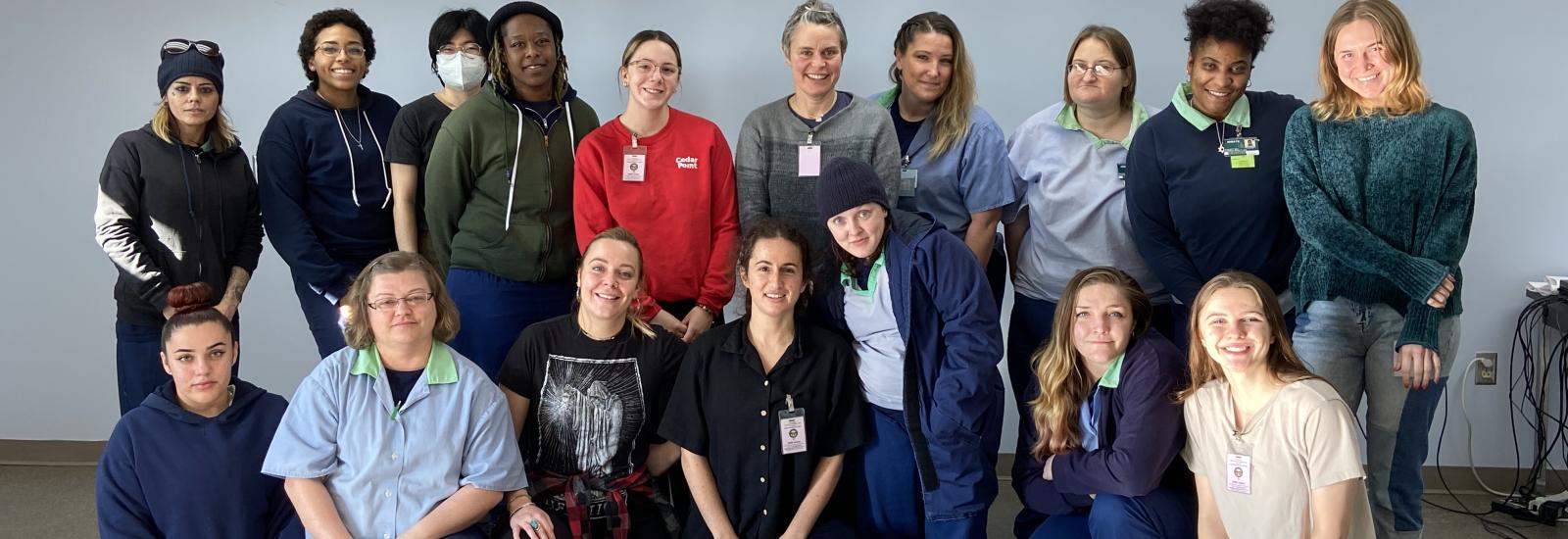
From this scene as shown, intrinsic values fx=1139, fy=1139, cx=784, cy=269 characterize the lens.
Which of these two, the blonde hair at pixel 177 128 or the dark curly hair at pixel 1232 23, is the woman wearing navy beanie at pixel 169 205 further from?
the dark curly hair at pixel 1232 23

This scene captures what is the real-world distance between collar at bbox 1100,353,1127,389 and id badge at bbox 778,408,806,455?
711 millimetres

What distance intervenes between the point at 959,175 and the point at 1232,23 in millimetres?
787

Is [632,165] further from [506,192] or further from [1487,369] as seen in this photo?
[1487,369]

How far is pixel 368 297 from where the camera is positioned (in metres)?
2.53

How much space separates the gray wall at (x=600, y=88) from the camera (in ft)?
12.8

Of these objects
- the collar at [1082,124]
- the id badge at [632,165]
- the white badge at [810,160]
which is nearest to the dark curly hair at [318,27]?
the id badge at [632,165]

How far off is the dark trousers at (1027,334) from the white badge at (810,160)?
2.38ft

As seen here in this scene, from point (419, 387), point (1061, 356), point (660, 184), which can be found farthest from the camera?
point (660, 184)

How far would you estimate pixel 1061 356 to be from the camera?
270 cm

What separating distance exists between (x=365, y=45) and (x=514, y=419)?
1388 millimetres

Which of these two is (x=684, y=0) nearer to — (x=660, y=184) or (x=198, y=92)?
(x=660, y=184)

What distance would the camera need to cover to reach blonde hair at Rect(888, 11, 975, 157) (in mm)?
3121

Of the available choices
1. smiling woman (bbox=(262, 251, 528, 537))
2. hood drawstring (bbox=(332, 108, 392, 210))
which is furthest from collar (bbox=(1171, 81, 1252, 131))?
hood drawstring (bbox=(332, 108, 392, 210))

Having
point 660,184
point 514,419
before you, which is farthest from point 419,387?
point 660,184
